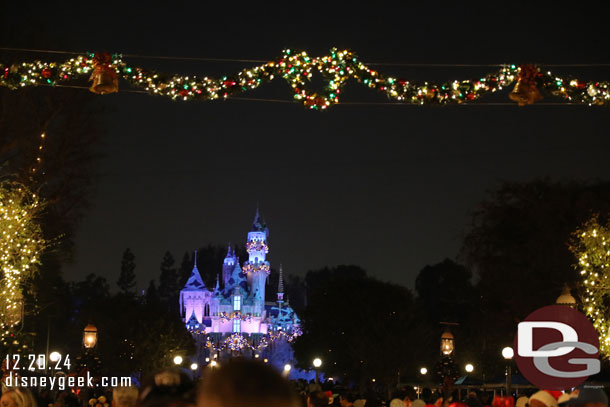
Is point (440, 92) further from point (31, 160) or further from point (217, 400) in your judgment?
point (31, 160)

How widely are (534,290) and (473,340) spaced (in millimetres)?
30064

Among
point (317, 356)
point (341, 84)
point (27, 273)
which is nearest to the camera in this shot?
point (341, 84)

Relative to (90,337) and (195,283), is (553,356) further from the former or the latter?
(195,283)

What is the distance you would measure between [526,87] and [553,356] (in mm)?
4070

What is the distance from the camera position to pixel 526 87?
13719 mm

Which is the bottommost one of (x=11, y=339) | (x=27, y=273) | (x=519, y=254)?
(x=11, y=339)

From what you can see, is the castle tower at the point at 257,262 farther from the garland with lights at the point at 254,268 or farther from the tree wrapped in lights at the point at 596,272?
the tree wrapped in lights at the point at 596,272

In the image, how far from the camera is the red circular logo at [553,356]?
13.2m

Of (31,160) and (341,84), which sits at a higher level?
(31,160)


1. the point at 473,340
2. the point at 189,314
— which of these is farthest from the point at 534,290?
the point at 189,314

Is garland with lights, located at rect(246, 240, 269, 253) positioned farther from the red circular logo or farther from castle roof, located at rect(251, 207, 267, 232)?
the red circular logo

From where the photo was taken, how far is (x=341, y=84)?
13.6m

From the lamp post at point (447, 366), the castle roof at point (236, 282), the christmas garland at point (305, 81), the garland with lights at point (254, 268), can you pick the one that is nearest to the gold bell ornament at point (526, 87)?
the christmas garland at point (305, 81)

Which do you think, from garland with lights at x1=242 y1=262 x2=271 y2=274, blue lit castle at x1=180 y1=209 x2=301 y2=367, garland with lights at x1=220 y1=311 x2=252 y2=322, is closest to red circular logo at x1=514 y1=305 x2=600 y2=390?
blue lit castle at x1=180 y1=209 x2=301 y2=367
